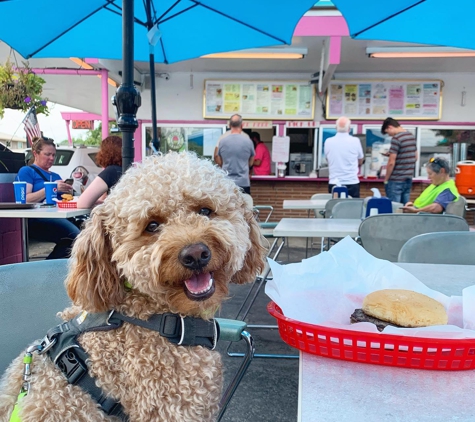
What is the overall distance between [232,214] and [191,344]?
0.42 meters

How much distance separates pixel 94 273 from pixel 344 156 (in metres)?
5.56

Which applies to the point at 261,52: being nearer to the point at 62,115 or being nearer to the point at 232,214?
the point at 232,214

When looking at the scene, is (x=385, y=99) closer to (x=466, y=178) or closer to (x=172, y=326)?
(x=466, y=178)

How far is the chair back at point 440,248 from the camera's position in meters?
2.08

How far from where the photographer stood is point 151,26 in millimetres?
4164

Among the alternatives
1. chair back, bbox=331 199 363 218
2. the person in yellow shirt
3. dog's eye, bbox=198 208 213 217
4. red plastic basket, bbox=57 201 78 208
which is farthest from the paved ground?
the person in yellow shirt

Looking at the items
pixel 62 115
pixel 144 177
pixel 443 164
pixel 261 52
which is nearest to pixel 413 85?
pixel 261 52

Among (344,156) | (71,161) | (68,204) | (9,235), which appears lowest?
(9,235)

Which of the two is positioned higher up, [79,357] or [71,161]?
[71,161]

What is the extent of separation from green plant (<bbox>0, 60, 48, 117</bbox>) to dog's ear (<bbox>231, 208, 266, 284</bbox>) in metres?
5.97

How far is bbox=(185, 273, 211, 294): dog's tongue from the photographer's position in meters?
1.10

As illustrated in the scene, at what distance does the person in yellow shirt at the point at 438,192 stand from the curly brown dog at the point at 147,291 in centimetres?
375

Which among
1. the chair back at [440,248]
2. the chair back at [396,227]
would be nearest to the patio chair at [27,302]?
the chair back at [440,248]

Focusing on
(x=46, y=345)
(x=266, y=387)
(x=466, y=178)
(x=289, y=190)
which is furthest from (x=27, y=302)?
(x=466, y=178)
